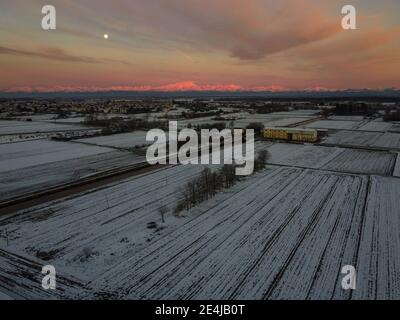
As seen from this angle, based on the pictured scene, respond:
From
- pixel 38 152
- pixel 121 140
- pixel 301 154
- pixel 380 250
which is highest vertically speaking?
pixel 121 140

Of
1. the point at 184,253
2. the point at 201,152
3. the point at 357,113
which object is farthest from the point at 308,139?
the point at 357,113

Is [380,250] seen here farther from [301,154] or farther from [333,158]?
[301,154]

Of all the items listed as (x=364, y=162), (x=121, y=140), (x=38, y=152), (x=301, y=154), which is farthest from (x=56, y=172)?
(x=364, y=162)

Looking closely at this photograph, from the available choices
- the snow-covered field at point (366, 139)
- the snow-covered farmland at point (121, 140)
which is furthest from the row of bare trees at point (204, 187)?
the snow-covered field at point (366, 139)

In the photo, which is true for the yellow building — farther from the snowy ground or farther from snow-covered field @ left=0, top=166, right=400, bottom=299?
snow-covered field @ left=0, top=166, right=400, bottom=299

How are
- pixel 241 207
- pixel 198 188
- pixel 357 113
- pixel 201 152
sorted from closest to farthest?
pixel 241 207 < pixel 198 188 < pixel 201 152 < pixel 357 113
